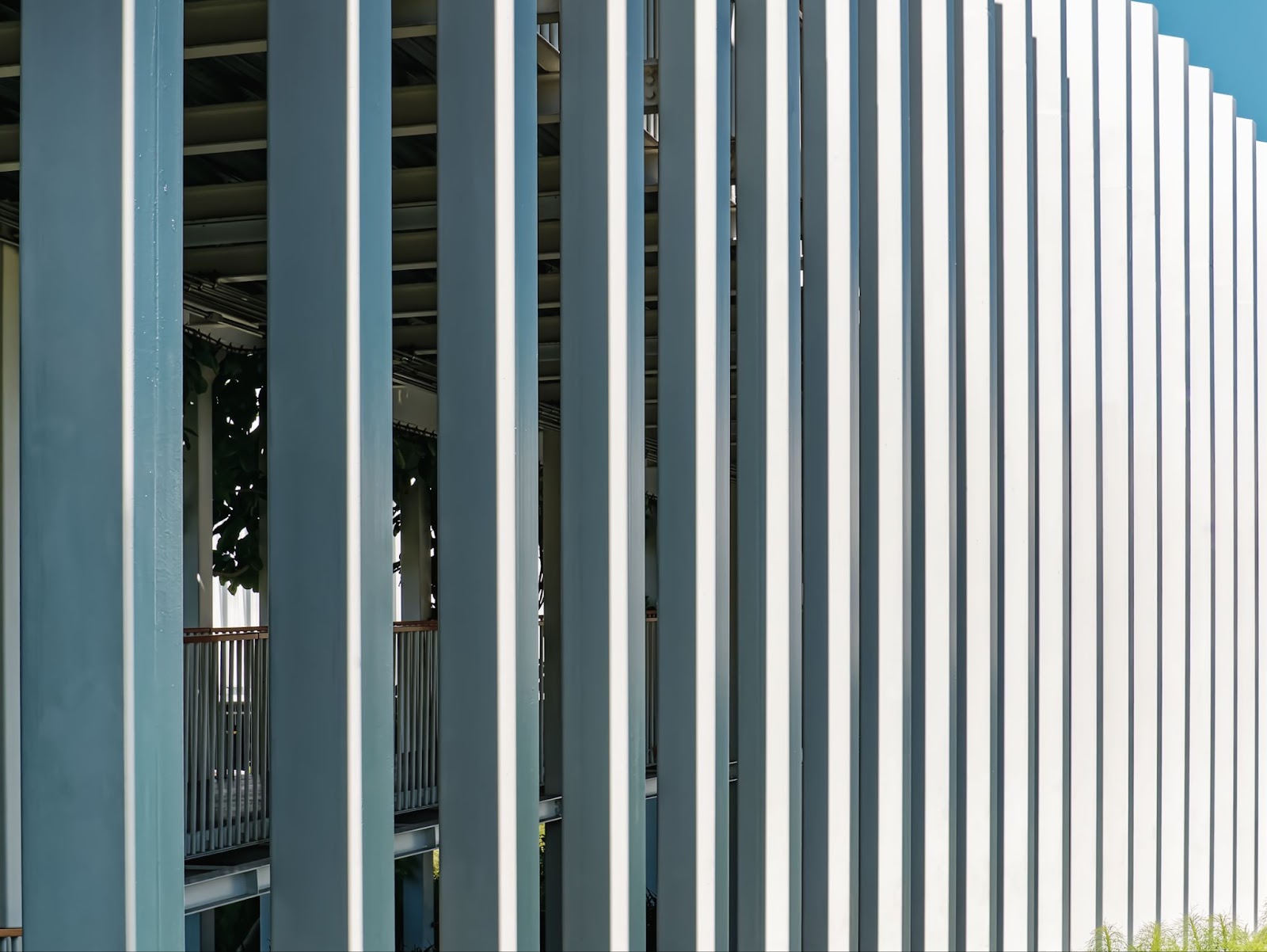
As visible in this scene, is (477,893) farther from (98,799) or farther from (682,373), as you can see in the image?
(682,373)

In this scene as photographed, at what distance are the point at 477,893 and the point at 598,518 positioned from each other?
3.48ft

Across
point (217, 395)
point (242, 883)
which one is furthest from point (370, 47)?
point (217, 395)

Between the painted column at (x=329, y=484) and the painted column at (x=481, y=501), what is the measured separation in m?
0.41
